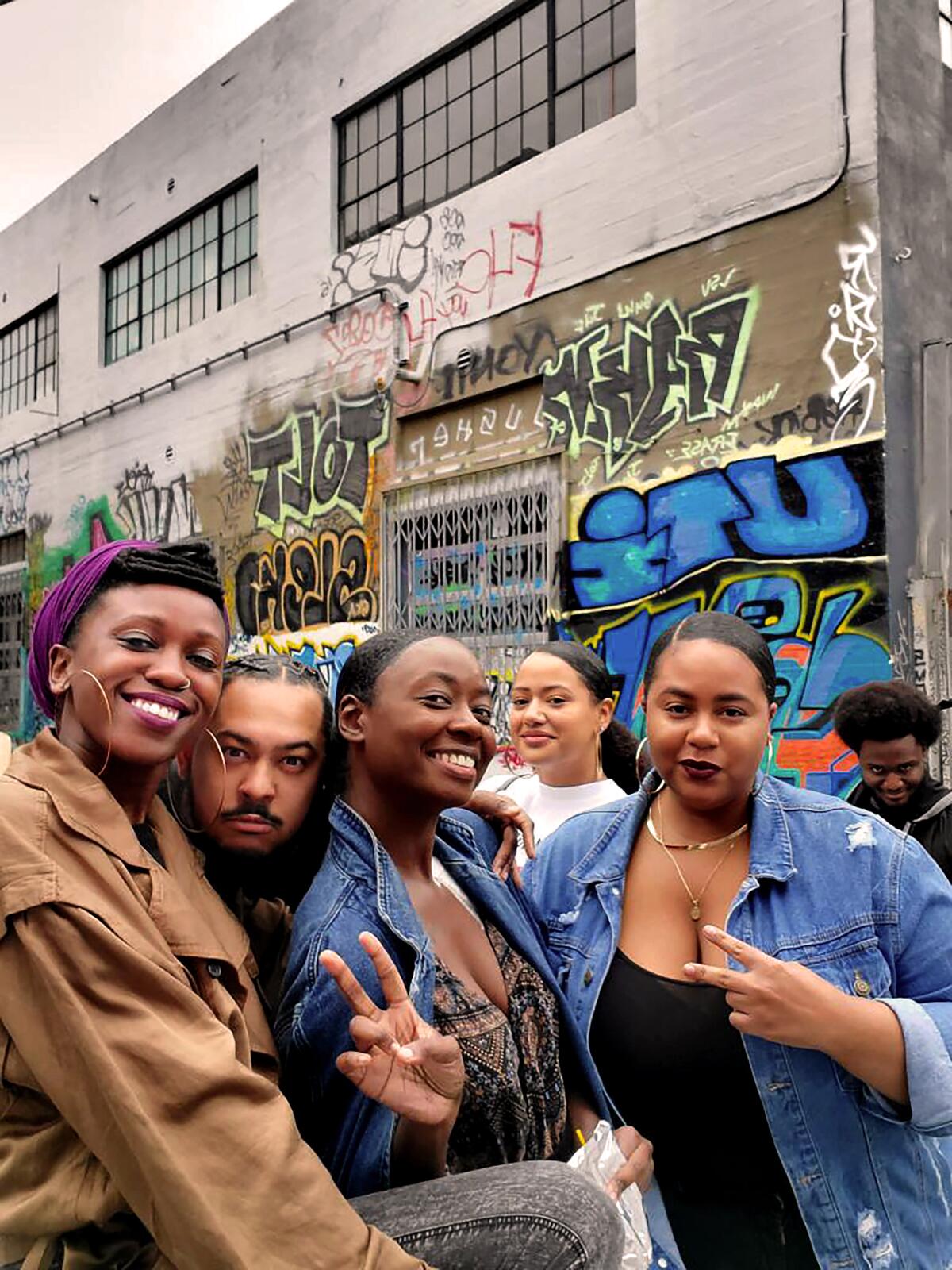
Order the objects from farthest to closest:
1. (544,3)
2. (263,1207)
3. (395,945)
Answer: (544,3)
(395,945)
(263,1207)

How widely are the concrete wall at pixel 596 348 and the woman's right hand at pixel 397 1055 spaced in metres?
5.33

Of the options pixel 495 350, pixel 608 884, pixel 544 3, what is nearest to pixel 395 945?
pixel 608 884

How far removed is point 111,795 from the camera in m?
1.70

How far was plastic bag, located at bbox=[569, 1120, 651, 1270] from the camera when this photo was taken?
1.78 meters

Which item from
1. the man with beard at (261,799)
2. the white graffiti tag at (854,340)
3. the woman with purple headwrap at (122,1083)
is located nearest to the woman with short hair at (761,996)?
the man with beard at (261,799)

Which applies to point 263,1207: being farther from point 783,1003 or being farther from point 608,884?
point 608,884

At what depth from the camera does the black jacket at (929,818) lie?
3.91 meters

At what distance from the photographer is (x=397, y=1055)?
154 cm

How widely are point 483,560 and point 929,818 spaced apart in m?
5.46

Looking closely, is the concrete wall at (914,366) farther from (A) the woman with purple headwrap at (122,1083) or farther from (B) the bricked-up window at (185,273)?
(B) the bricked-up window at (185,273)

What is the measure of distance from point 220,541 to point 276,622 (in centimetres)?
142

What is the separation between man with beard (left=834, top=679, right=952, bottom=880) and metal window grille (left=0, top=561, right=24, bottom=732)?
13.8 m

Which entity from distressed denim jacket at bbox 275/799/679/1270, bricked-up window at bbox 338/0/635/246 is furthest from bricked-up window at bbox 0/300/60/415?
distressed denim jacket at bbox 275/799/679/1270

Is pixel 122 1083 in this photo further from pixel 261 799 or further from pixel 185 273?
pixel 185 273
